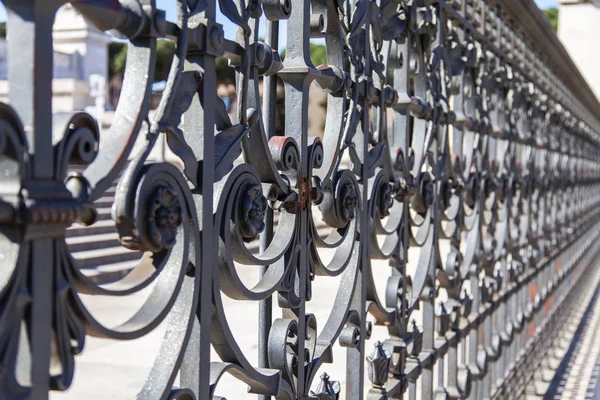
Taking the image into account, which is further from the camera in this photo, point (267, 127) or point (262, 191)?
point (267, 127)

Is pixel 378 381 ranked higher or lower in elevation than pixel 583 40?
lower

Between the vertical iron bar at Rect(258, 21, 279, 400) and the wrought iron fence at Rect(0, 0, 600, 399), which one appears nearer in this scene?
the wrought iron fence at Rect(0, 0, 600, 399)

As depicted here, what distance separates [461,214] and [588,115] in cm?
738

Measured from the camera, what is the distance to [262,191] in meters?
1.36

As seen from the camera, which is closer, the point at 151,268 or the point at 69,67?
the point at 151,268

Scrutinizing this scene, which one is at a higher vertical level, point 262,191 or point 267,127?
point 267,127

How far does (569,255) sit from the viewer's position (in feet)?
25.4

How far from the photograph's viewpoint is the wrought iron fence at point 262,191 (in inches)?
34.1

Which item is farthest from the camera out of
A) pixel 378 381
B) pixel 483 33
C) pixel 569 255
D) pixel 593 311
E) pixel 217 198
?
pixel 593 311

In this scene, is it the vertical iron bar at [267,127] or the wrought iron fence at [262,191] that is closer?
the wrought iron fence at [262,191]

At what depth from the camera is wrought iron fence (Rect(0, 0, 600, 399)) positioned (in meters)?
0.87

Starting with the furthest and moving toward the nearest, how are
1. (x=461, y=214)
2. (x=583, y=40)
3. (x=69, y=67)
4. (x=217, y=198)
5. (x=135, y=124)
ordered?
(x=69, y=67) < (x=583, y=40) < (x=461, y=214) < (x=217, y=198) < (x=135, y=124)

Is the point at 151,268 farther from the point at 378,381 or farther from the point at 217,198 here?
the point at 378,381

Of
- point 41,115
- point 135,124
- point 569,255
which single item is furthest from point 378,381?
point 569,255
